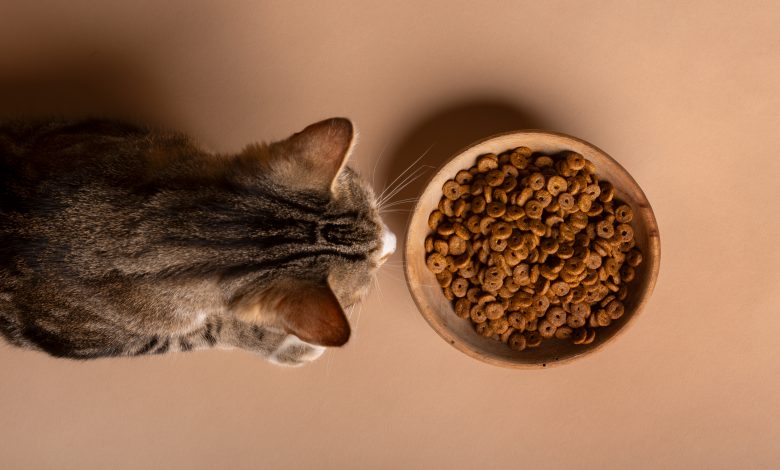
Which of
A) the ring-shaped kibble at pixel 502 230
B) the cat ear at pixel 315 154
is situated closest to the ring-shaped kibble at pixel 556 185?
the ring-shaped kibble at pixel 502 230

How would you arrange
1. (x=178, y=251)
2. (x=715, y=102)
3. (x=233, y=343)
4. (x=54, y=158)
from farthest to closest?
1. (x=715, y=102)
2. (x=233, y=343)
3. (x=54, y=158)
4. (x=178, y=251)

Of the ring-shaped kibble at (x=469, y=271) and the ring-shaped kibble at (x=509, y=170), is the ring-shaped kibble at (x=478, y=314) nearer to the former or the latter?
the ring-shaped kibble at (x=469, y=271)

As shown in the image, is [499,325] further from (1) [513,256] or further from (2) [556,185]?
(2) [556,185]

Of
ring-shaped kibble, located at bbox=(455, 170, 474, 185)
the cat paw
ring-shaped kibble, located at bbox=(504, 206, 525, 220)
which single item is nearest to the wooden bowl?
ring-shaped kibble, located at bbox=(455, 170, 474, 185)

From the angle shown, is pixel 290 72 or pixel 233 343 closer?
pixel 233 343

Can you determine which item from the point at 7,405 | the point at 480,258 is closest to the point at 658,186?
the point at 480,258

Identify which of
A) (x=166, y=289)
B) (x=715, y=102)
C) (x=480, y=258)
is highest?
(x=715, y=102)

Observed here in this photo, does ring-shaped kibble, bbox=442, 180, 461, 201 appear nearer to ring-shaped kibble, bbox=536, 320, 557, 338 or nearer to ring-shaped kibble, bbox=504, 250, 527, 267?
ring-shaped kibble, bbox=504, 250, 527, 267

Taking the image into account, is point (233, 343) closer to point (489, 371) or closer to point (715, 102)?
point (489, 371)
